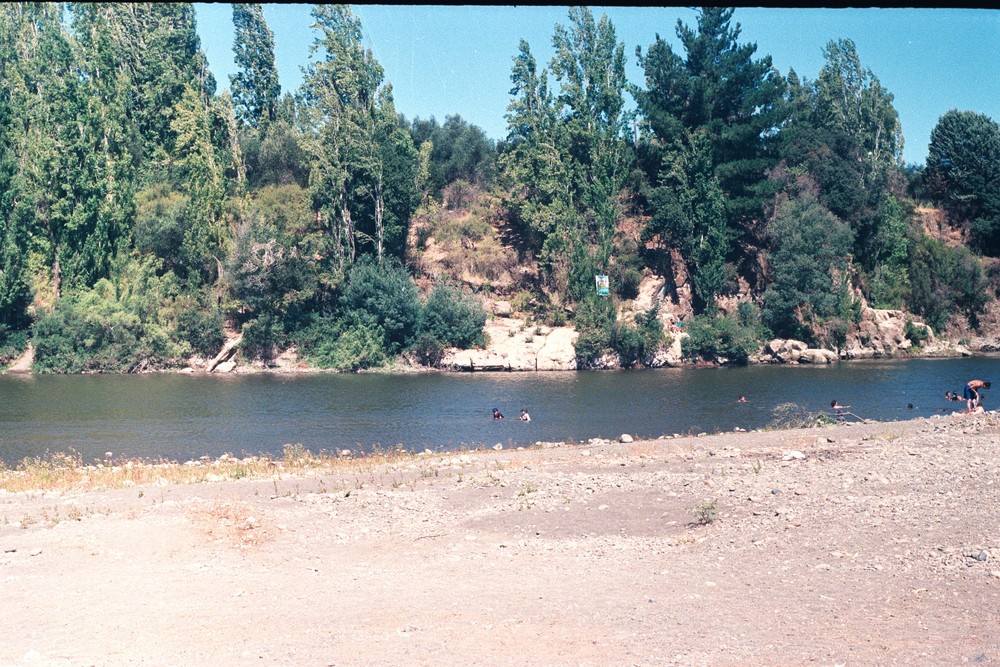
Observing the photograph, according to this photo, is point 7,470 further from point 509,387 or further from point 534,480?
point 509,387

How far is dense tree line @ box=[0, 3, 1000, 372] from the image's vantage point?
193 ft

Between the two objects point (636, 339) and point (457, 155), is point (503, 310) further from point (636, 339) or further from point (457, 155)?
point (457, 155)

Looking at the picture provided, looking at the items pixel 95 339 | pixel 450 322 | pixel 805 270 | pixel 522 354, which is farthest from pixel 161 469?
pixel 805 270

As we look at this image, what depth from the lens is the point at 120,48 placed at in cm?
6800

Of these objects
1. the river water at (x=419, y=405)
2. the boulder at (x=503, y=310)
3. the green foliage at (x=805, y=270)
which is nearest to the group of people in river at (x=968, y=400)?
the river water at (x=419, y=405)

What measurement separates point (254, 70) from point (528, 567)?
70963 millimetres

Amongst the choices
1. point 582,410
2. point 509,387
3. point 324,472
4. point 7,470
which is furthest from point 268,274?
point 324,472

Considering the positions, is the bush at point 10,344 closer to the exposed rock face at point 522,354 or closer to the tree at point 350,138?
the tree at point 350,138

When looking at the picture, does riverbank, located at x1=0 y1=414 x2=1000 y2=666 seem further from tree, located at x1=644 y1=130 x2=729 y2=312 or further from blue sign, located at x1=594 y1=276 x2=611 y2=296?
tree, located at x1=644 y1=130 x2=729 y2=312

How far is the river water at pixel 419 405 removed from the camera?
3238 centimetres

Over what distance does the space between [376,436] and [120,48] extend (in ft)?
161

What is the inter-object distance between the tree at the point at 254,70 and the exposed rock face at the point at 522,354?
30019 mm

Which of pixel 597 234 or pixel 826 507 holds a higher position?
pixel 597 234

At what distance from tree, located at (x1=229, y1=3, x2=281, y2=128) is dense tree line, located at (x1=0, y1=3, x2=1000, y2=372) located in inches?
187
